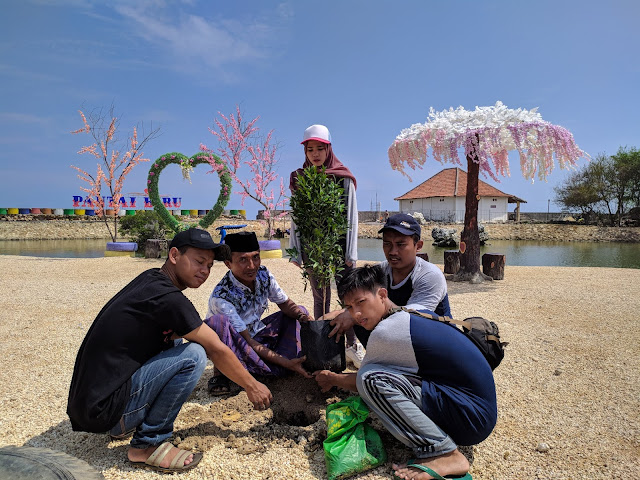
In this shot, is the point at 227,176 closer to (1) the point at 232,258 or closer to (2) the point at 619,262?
(1) the point at 232,258

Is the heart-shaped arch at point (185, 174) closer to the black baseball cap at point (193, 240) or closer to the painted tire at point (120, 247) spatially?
the painted tire at point (120, 247)

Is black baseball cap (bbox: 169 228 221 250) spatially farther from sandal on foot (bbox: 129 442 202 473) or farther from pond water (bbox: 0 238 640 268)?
pond water (bbox: 0 238 640 268)

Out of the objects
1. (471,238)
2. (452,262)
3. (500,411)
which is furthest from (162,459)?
(452,262)

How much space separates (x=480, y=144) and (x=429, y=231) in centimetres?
2347

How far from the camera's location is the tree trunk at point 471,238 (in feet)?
31.2

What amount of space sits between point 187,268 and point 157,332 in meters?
0.40

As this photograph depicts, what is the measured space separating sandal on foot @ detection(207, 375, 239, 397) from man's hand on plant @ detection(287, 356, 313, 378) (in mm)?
537

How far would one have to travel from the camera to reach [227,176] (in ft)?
47.5

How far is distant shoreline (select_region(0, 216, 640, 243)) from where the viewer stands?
30031 millimetres

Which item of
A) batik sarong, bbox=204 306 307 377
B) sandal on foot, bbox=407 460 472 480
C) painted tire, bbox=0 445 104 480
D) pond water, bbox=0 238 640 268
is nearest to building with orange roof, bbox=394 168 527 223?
pond water, bbox=0 238 640 268

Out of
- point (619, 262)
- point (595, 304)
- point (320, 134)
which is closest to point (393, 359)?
point (320, 134)

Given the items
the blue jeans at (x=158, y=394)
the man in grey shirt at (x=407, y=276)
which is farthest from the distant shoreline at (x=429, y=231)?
the blue jeans at (x=158, y=394)

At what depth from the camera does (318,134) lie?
3568 millimetres

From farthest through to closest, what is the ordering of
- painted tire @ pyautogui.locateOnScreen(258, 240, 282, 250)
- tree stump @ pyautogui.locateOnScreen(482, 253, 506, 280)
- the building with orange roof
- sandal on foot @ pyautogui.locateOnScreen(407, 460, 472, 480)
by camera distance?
1. the building with orange roof
2. painted tire @ pyautogui.locateOnScreen(258, 240, 282, 250)
3. tree stump @ pyautogui.locateOnScreen(482, 253, 506, 280)
4. sandal on foot @ pyautogui.locateOnScreen(407, 460, 472, 480)
